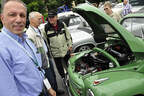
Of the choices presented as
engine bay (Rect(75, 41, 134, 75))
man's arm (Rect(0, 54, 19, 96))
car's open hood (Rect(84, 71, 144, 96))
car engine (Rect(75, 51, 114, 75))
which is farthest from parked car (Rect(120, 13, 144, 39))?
man's arm (Rect(0, 54, 19, 96))

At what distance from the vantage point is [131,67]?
247 cm

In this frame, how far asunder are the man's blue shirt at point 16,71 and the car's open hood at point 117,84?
934 mm

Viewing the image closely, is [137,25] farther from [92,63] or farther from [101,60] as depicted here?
[92,63]

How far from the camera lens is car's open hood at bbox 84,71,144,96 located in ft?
6.81

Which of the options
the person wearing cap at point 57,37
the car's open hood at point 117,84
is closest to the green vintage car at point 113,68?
the car's open hood at point 117,84

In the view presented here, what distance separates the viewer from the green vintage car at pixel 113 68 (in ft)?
6.98

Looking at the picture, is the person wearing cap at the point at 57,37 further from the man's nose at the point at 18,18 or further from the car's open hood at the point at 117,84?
the man's nose at the point at 18,18

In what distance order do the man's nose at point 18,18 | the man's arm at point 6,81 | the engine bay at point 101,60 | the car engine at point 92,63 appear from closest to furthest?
the man's arm at point 6,81 < the man's nose at point 18,18 < the engine bay at point 101,60 < the car engine at point 92,63

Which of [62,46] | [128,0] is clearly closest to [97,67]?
[62,46]

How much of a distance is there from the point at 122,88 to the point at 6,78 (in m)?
1.51

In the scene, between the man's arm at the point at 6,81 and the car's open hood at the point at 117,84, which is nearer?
the man's arm at the point at 6,81

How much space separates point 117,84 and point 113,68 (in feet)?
1.55

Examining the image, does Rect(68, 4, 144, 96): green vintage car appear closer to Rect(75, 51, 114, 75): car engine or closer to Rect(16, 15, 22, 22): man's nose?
Rect(75, 51, 114, 75): car engine

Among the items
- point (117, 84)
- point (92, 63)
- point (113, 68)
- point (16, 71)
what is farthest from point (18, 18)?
point (92, 63)
